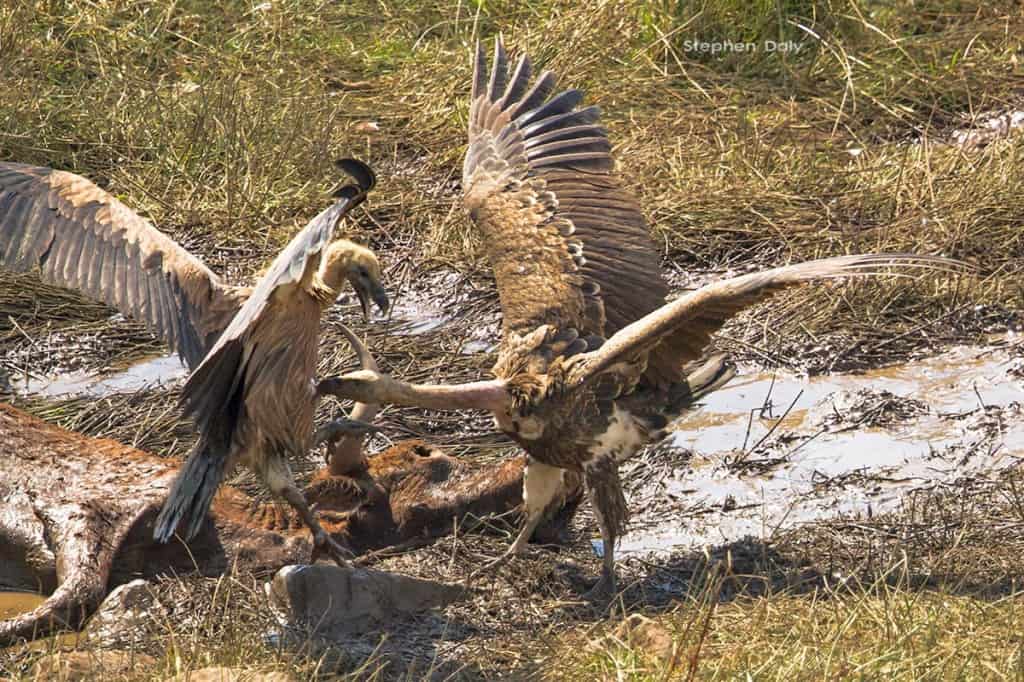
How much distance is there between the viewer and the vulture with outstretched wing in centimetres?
456

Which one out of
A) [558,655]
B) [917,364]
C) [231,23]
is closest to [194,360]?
[558,655]

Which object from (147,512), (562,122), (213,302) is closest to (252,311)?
(213,302)

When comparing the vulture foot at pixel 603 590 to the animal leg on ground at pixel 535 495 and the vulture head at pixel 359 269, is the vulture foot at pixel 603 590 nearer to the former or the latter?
the animal leg on ground at pixel 535 495

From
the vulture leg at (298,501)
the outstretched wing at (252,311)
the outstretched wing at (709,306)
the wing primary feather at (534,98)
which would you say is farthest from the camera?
the wing primary feather at (534,98)

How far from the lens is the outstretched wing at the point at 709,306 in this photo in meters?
4.17

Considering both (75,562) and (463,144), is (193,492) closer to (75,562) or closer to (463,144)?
(75,562)

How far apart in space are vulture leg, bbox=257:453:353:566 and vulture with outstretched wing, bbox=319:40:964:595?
0.38 meters

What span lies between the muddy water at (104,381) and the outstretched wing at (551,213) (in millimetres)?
1400

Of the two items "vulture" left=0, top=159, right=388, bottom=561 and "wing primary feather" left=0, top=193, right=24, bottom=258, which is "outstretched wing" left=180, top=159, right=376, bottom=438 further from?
"wing primary feather" left=0, top=193, right=24, bottom=258

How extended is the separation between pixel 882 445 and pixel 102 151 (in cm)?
404

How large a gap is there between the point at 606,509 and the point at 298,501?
93 centimetres

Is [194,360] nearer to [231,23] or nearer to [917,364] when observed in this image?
[917,364]

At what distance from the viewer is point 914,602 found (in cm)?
411

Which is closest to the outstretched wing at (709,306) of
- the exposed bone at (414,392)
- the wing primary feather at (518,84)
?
the exposed bone at (414,392)
